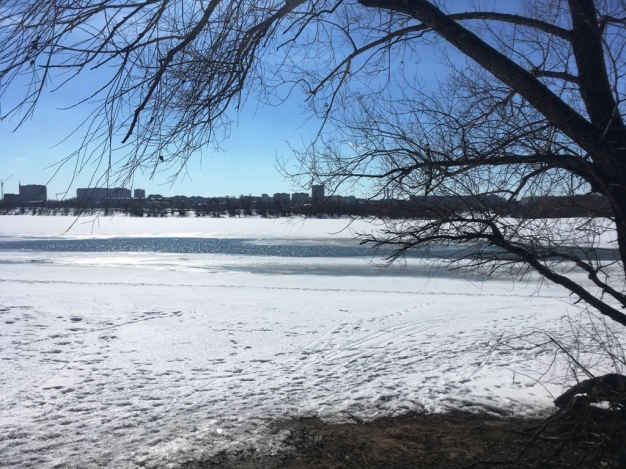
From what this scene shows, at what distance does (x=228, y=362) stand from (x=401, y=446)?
339 cm

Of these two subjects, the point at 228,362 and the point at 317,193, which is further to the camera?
the point at 228,362

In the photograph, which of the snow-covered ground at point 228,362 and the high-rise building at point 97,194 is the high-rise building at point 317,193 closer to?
the high-rise building at point 97,194

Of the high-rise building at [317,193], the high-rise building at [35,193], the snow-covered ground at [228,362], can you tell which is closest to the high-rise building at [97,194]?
the high-rise building at [35,193]

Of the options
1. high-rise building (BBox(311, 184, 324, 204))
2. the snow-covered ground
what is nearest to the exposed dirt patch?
the snow-covered ground

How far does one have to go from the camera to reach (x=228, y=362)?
7742 millimetres

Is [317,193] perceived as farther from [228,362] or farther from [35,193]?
[228,362]

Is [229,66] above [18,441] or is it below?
above

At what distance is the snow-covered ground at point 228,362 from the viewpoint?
5301 mm

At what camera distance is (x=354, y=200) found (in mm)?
4242

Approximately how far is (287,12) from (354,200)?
1.49 metres

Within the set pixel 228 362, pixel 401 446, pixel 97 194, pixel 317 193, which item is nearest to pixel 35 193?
pixel 97 194

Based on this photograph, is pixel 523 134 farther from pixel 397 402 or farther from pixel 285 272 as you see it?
pixel 285 272

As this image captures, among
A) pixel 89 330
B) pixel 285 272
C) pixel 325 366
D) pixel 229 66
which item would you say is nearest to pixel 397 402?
pixel 325 366

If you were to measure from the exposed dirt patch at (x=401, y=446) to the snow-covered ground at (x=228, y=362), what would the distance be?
26 centimetres
